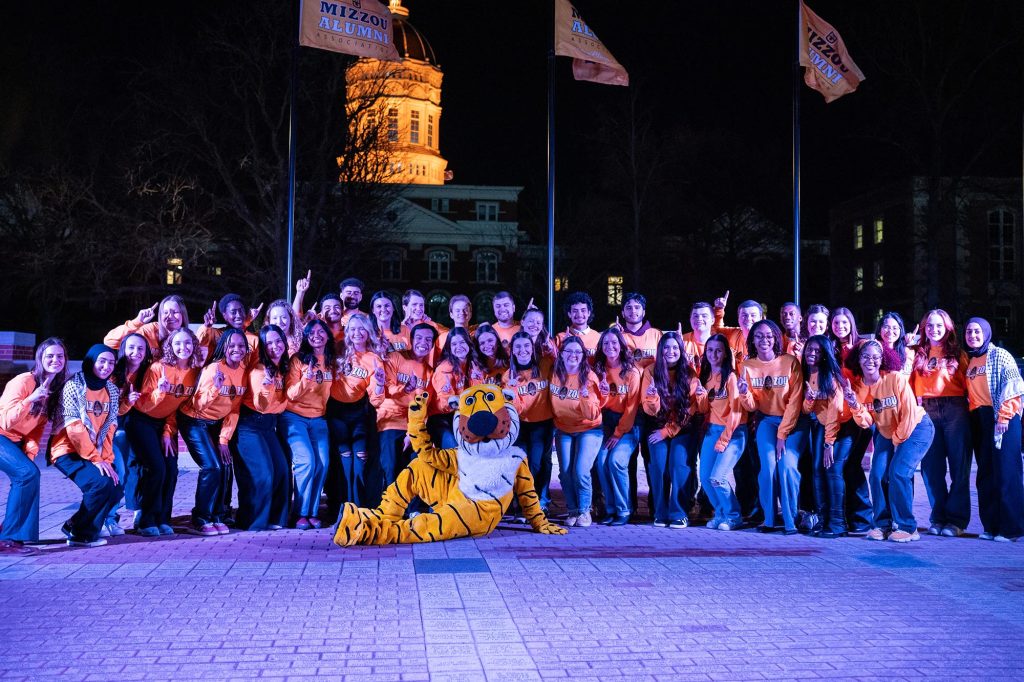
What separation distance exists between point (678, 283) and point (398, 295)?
23.7 m

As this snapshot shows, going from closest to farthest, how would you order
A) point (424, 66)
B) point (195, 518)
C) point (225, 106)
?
1. point (195, 518)
2. point (225, 106)
3. point (424, 66)

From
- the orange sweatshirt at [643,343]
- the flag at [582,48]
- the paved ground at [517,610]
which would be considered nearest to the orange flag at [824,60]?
the flag at [582,48]

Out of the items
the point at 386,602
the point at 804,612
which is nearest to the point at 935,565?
the point at 804,612

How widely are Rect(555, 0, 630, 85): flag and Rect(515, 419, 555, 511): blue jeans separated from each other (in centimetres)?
751

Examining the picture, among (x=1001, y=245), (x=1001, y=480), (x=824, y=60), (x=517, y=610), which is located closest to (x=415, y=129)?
(x=1001, y=245)

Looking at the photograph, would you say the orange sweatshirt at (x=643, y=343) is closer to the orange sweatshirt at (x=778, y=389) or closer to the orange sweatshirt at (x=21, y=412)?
the orange sweatshirt at (x=778, y=389)

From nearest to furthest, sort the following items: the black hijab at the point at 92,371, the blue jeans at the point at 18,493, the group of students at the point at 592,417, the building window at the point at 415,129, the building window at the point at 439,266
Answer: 1. the blue jeans at the point at 18,493
2. the black hijab at the point at 92,371
3. the group of students at the point at 592,417
4. the building window at the point at 439,266
5. the building window at the point at 415,129

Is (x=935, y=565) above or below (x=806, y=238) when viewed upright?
below

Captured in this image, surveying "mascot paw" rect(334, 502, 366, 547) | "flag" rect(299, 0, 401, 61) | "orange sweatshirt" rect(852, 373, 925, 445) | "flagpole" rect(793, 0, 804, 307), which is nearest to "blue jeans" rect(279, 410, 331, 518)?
"mascot paw" rect(334, 502, 366, 547)

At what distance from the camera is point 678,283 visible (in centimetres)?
4228

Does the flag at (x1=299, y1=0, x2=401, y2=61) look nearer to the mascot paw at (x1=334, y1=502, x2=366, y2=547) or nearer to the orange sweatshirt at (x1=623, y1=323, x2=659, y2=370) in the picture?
the orange sweatshirt at (x1=623, y1=323, x2=659, y2=370)

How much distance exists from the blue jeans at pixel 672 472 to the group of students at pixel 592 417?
16mm

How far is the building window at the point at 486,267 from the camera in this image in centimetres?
6631

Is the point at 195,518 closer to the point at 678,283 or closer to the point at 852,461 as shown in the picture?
the point at 852,461
